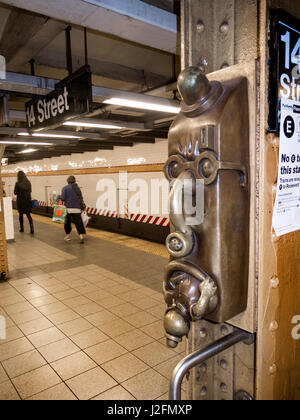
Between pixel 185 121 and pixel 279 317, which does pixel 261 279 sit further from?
pixel 185 121

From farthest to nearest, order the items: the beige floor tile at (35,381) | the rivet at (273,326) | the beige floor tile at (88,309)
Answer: the beige floor tile at (88,309) < the beige floor tile at (35,381) < the rivet at (273,326)

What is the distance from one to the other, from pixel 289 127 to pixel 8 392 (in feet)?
10.1

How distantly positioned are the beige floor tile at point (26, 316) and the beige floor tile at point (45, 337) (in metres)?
0.46

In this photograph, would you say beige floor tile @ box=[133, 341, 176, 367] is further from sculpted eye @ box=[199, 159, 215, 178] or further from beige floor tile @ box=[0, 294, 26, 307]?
sculpted eye @ box=[199, 159, 215, 178]

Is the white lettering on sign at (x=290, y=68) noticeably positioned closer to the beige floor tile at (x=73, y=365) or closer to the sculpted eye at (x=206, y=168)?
the sculpted eye at (x=206, y=168)

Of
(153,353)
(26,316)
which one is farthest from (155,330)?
(26,316)

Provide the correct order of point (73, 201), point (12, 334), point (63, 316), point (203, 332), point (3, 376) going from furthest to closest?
point (73, 201), point (63, 316), point (12, 334), point (3, 376), point (203, 332)

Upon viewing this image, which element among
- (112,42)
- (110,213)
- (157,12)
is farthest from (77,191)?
(157,12)

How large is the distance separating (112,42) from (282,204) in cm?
425

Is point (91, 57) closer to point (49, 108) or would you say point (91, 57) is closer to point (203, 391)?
point (49, 108)

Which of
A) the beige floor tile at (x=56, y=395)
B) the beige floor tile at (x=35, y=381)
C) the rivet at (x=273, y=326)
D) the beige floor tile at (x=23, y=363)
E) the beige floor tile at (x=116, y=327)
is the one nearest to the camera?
the rivet at (x=273, y=326)

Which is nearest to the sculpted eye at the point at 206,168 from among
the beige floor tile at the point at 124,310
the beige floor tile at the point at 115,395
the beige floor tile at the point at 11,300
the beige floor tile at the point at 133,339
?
the beige floor tile at the point at 115,395

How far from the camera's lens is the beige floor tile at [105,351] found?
3197 millimetres

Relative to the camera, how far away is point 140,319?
4070 millimetres
